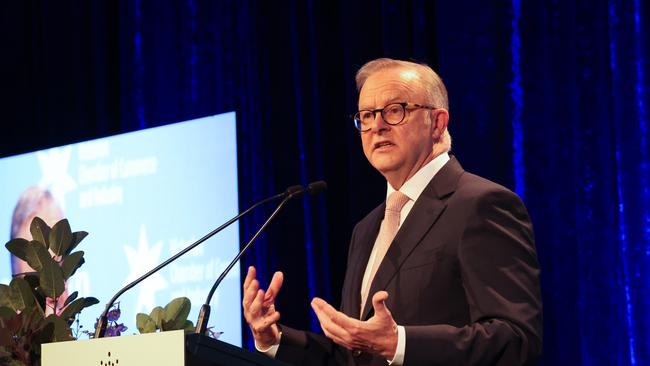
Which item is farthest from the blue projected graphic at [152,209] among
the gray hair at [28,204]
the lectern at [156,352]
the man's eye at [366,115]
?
the lectern at [156,352]

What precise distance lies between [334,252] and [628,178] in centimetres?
155

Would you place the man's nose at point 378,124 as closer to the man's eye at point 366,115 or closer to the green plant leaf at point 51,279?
the man's eye at point 366,115

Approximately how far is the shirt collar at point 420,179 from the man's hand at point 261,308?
53 centimetres

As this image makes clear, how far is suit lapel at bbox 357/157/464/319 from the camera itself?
2.56 meters

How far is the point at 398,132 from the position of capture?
2809mm

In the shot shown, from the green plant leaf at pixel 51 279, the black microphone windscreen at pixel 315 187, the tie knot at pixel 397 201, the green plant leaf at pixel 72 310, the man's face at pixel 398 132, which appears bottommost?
the green plant leaf at pixel 72 310

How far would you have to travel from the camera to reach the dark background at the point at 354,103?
397 centimetres

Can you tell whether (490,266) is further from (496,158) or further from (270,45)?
(270,45)

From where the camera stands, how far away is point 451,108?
436 cm

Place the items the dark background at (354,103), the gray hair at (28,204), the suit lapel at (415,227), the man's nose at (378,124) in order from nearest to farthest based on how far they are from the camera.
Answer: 1. the suit lapel at (415,227)
2. the man's nose at (378,124)
3. the dark background at (354,103)
4. the gray hair at (28,204)

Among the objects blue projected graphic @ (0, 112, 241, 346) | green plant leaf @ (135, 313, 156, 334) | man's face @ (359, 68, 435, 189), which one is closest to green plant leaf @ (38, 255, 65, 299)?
green plant leaf @ (135, 313, 156, 334)

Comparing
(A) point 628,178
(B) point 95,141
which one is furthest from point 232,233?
(A) point 628,178

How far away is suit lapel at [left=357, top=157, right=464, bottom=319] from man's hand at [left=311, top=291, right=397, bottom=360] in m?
0.47

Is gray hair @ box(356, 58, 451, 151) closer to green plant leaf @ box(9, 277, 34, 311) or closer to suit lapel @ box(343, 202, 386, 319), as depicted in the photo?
suit lapel @ box(343, 202, 386, 319)
